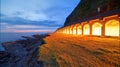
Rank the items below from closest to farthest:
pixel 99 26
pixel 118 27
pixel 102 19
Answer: pixel 118 27
pixel 102 19
pixel 99 26

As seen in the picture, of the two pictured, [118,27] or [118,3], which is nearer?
[118,27]

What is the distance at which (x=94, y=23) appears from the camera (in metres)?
21.8

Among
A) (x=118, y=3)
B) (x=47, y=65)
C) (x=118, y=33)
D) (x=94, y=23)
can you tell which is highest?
(x=118, y=3)

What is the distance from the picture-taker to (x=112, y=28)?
→ 18.0 m

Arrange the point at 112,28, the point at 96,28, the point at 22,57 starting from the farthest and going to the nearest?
the point at 96,28, the point at 22,57, the point at 112,28

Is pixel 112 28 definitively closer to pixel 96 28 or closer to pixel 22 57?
pixel 96 28

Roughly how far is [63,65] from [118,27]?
498 inches

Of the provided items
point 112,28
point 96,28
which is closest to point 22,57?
point 96,28

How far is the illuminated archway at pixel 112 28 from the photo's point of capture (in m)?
17.3

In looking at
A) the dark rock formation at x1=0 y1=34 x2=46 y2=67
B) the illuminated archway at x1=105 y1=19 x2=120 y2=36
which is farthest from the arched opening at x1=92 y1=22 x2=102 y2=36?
the dark rock formation at x1=0 y1=34 x2=46 y2=67

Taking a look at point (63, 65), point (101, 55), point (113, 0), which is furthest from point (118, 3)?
point (63, 65)

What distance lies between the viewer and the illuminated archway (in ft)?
56.8

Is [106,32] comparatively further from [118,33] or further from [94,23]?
[94,23]

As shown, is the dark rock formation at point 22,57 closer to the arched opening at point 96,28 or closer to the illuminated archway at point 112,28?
the arched opening at point 96,28
